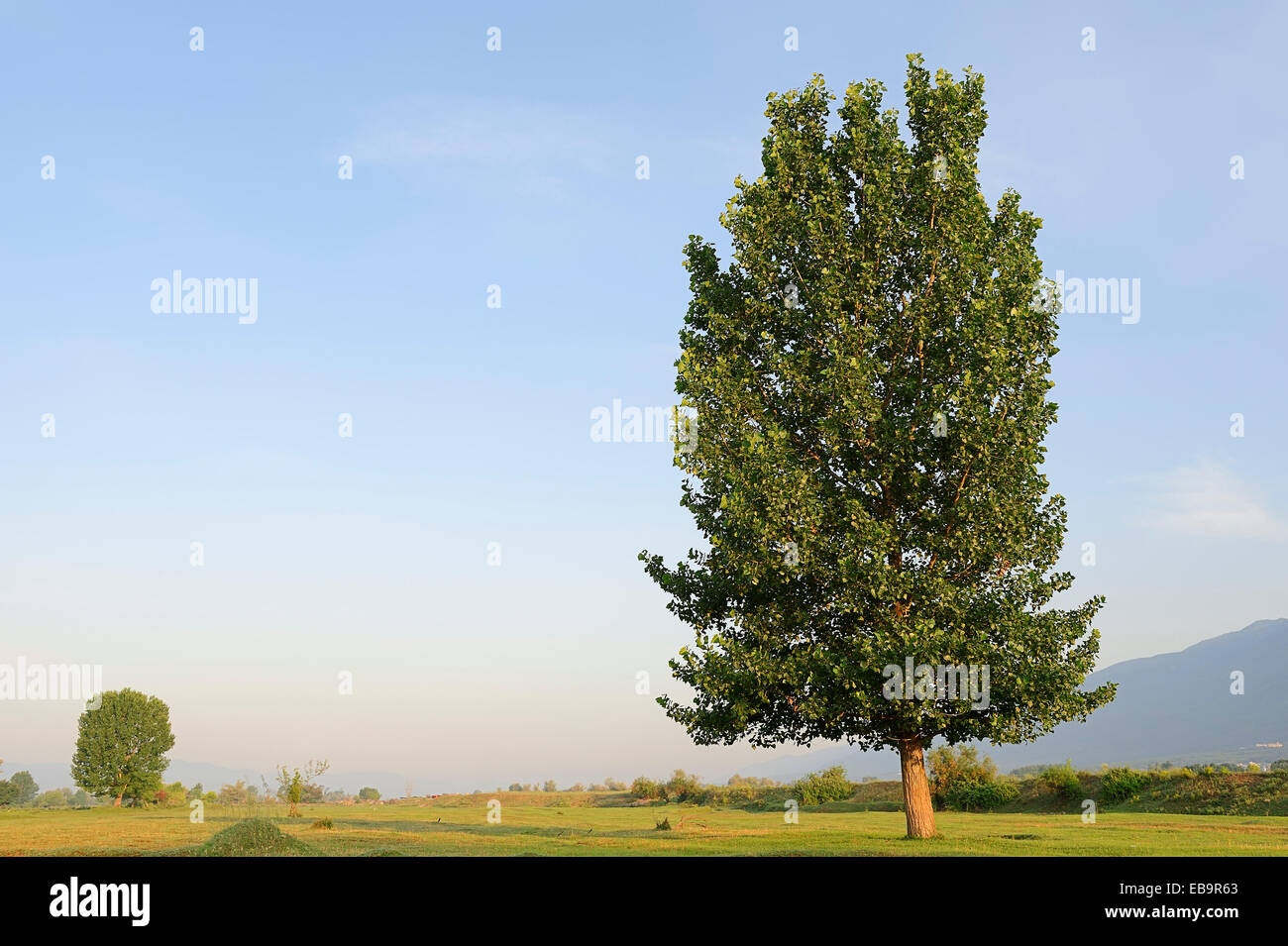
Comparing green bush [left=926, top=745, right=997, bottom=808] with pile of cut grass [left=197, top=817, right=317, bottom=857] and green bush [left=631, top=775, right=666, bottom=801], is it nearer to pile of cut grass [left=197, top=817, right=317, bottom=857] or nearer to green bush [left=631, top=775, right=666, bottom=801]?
green bush [left=631, top=775, right=666, bottom=801]

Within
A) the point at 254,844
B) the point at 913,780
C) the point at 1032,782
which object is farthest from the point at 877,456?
the point at 1032,782

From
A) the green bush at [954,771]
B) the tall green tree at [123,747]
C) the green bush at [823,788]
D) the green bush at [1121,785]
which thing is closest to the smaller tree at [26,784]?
the tall green tree at [123,747]

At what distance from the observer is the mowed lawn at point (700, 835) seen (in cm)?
2581

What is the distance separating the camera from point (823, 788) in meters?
58.7

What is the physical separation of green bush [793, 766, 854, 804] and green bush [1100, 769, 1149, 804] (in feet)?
49.8

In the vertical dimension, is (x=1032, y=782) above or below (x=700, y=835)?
below

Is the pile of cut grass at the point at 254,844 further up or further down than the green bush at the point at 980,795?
further up

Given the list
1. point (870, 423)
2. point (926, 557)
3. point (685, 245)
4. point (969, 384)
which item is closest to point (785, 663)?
point (926, 557)

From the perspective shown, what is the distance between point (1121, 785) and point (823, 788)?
56.5 feet

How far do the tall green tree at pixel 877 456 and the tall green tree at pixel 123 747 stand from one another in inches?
2421

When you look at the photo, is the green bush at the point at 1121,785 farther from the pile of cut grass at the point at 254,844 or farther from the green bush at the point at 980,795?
the pile of cut grass at the point at 254,844

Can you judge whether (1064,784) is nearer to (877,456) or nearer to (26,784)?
(877,456)

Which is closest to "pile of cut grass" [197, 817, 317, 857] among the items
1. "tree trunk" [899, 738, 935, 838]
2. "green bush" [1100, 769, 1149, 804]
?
"tree trunk" [899, 738, 935, 838]
